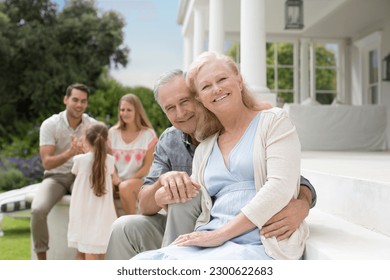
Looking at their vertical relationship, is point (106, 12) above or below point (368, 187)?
above

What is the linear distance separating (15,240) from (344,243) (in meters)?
5.55

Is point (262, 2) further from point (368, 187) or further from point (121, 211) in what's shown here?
point (368, 187)

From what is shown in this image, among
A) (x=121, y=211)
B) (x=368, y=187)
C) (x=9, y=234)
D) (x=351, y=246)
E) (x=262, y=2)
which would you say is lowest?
(x=9, y=234)

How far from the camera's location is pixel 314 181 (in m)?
3.37

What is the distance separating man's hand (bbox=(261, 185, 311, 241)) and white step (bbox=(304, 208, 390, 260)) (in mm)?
110

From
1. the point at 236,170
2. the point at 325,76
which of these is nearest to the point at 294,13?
the point at 236,170

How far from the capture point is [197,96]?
2221 mm

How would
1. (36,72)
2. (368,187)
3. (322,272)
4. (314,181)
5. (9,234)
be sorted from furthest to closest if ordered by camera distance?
(36,72), (9,234), (314,181), (368,187), (322,272)

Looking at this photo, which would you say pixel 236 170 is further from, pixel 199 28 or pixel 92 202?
pixel 199 28

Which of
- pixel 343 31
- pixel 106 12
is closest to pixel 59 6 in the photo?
pixel 106 12

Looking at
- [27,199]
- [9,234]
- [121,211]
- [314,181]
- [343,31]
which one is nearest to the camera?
[314,181]

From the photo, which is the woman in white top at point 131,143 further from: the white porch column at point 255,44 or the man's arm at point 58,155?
the white porch column at point 255,44

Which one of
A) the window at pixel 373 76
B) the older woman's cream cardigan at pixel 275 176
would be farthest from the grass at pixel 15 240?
the window at pixel 373 76

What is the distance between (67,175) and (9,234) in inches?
105
